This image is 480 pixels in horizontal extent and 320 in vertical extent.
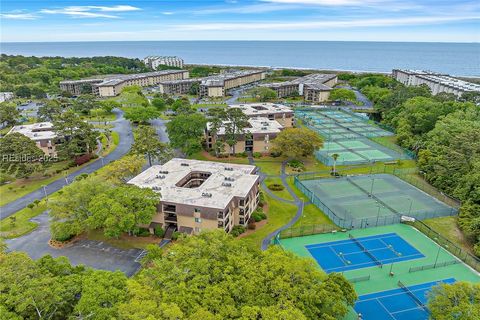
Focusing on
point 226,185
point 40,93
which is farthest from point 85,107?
point 226,185

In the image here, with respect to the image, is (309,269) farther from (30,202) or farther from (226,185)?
(30,202)

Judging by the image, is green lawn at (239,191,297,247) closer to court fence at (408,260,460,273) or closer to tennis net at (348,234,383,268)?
tennis net at (348,234,383,268)

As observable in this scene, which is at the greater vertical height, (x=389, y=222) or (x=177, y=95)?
(x=177, y=95)

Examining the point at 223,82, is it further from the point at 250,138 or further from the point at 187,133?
the point at 187,133

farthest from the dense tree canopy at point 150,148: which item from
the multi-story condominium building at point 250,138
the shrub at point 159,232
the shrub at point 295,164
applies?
the shrub at point 295,164

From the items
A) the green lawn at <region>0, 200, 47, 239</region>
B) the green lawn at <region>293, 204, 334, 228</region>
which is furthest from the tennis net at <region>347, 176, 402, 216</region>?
the green lawn at <region>0, 200, 47, 239</region>

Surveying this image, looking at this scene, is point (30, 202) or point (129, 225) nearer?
point (129, 225)

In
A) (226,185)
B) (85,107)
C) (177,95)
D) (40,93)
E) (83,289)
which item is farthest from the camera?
(177,95)
